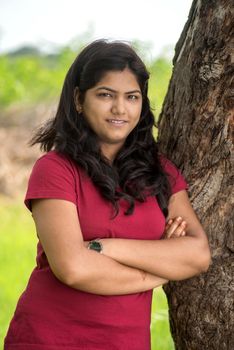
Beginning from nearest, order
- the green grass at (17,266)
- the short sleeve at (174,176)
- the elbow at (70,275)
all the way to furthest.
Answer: the elbow at (70,275)
the short sleeve at (174,176)
the green grass at (17,266)

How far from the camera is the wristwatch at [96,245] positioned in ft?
9.32

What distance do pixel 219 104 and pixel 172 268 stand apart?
0.82 metres

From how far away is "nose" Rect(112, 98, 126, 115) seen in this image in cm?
298

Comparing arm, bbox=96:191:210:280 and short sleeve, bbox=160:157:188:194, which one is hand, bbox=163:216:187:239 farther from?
short sleeve, bbox=160:157:188:194

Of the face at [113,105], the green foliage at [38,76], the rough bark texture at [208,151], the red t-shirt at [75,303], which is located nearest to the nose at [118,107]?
the face at [113,105]

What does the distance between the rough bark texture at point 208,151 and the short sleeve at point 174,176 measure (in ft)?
0.44

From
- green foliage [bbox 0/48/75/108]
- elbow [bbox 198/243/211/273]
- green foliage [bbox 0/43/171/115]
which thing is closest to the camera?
elbow [bbox 198/243/211/273]

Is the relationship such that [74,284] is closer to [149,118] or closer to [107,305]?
[107,305]

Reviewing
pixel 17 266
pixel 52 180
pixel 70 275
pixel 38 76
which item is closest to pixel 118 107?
pixel 52 180

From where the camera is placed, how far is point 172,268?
2994 mm

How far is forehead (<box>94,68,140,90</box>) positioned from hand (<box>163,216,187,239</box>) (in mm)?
589

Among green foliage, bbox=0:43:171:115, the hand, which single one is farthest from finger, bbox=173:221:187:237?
green foliage, bbox=0:43:171:115

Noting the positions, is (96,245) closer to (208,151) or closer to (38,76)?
(208,151)

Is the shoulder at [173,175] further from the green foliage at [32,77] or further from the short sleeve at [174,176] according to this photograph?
the green foliage at [32,77]
